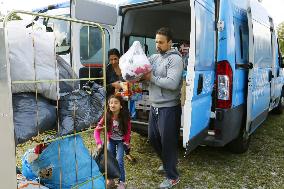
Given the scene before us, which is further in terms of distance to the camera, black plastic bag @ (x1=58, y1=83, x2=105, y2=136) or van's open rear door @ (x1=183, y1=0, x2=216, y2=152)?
van's open rear door @ (x1=183, y1=0, x2=216, y2=152)

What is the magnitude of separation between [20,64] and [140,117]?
10.0 ft

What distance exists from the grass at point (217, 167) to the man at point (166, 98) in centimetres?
40

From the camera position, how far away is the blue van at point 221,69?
3.41 m

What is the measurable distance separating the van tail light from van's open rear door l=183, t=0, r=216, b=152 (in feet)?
0.37

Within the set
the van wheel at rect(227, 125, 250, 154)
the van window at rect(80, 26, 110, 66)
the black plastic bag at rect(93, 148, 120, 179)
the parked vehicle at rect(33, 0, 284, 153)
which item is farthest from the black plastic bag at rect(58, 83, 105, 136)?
the van window at rect(80, 26, 110, 66)

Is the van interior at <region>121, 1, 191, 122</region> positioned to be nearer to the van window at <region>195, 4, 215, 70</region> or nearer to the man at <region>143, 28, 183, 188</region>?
the van window at <region>195, 4, 215, 70</region>

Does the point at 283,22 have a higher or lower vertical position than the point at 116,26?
higher

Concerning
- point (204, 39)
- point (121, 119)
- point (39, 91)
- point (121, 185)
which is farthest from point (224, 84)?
point (39, 91)

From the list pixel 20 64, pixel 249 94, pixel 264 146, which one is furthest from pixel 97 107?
pixel 264 146

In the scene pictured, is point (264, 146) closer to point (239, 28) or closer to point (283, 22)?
point (239, 28)

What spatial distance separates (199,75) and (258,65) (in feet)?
6.22

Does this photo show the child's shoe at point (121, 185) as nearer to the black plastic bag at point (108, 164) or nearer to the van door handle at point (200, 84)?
the black plastic bag at point (108, 164)

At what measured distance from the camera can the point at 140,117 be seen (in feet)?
16.6

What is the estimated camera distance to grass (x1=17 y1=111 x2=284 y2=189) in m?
4.00
